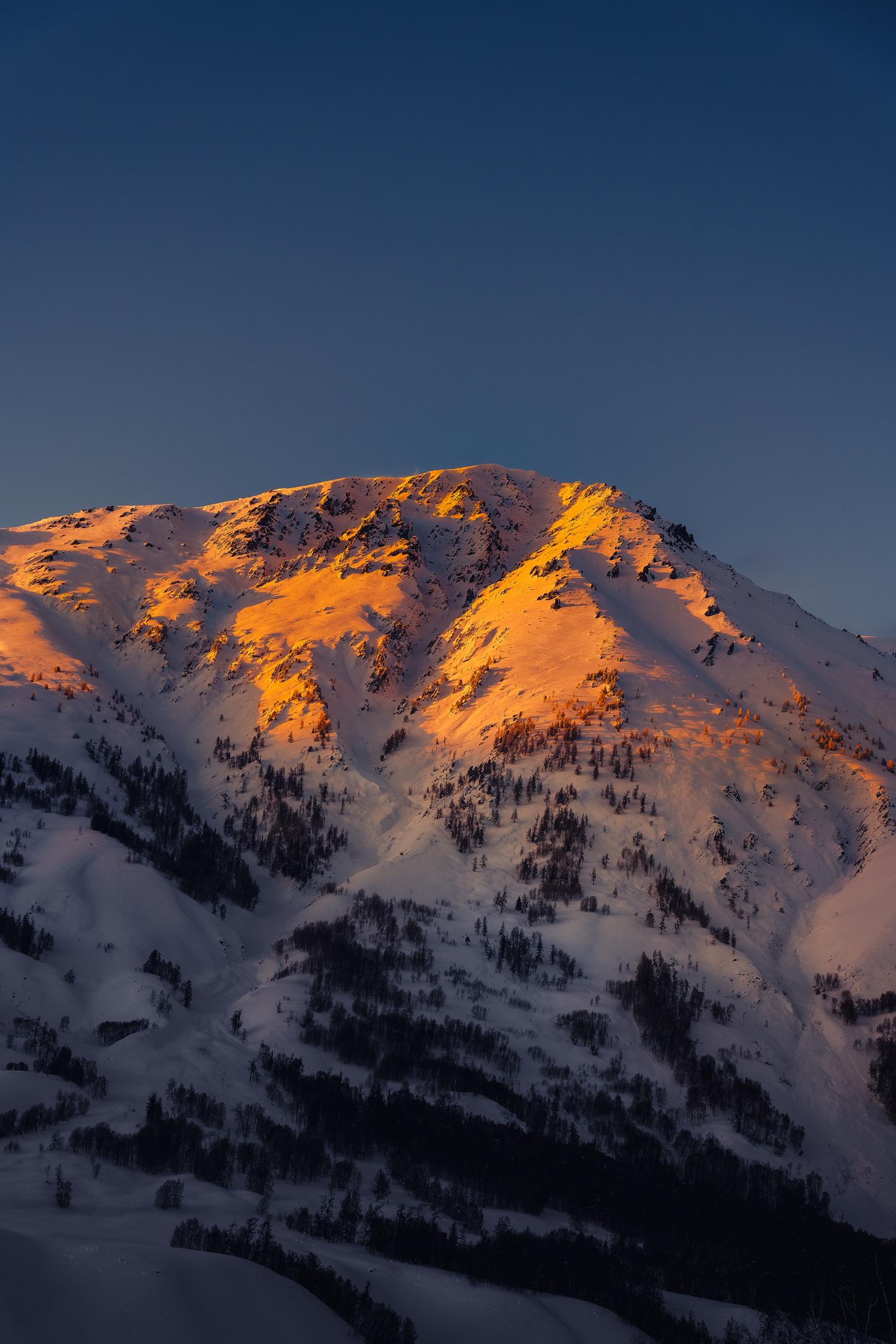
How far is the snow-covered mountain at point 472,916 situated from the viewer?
5438 cm

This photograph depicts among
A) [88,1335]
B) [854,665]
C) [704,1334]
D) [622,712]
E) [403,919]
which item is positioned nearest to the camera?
[88,1335]

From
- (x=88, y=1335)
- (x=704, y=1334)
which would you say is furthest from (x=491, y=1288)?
(x=88, y=1335)

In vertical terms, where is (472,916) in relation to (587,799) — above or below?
below

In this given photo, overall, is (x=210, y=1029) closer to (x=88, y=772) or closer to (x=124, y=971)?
(x=124, y=971)

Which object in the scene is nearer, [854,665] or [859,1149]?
[859,1149]

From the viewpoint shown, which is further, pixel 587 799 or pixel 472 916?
pixel 587 799

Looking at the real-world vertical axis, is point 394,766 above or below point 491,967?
above

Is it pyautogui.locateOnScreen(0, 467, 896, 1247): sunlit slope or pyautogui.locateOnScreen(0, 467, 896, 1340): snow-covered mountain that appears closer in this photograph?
pyautogui.locateOnScreen(0, 467, 896, 1340): snow-covered mountain

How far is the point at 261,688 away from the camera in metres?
191

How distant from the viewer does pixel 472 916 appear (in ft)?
367

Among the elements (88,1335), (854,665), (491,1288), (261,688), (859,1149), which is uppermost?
(854,665)

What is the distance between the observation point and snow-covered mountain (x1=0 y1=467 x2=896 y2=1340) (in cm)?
5438

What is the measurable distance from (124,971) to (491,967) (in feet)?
139

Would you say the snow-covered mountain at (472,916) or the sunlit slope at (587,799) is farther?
the sunlit slope at (587,799)
